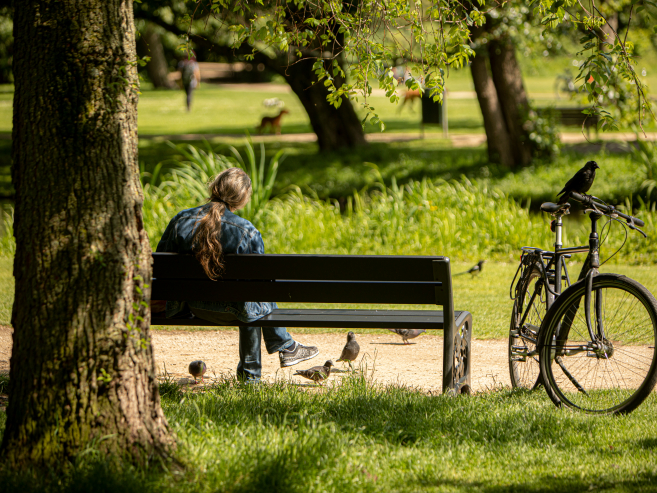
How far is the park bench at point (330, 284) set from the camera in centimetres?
384

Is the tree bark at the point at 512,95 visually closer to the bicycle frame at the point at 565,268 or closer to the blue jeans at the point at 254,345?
the bicycle frame at the point at 565,268

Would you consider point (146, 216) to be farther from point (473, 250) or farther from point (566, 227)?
point (566, 227)

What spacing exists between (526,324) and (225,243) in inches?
71.2

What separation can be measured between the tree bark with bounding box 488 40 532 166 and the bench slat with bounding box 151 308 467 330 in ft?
32.4

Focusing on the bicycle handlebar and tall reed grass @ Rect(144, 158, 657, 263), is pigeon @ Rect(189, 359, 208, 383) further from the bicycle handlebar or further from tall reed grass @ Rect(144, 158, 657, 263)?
tall reed grass @ Rect(144, 158, 657, 263)

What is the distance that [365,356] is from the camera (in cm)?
553

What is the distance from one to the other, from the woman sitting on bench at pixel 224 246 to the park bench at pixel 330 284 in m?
0.08

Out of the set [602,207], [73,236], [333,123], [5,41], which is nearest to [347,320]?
[602,207]

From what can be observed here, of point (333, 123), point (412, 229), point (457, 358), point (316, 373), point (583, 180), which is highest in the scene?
point (333, 123)

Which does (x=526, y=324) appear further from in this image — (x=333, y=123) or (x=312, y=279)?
(x=333, y=123)

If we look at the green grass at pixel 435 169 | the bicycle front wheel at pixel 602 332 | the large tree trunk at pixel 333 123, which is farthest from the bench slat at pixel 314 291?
the large tree trunk at pixel 333 123

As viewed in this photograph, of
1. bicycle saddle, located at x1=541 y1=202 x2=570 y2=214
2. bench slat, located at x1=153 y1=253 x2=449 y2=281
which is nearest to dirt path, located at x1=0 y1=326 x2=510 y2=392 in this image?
bench slat, located at x1=153 y1=253 x2=449 y2=281

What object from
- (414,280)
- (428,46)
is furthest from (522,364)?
(428,46)

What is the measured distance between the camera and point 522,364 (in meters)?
4.64
